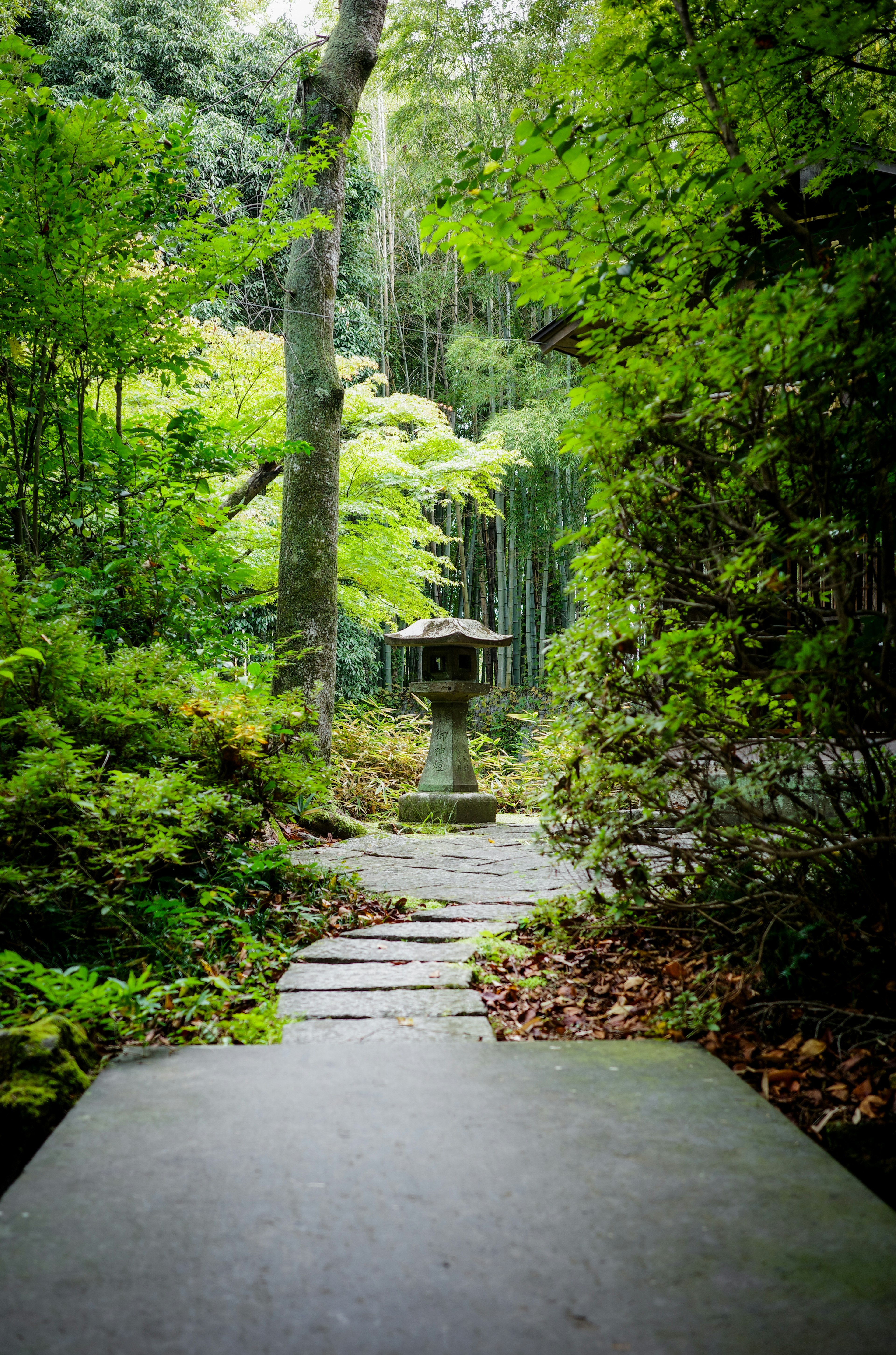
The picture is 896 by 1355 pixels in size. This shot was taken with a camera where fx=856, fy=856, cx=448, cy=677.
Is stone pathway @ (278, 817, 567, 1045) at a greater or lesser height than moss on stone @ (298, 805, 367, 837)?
greater

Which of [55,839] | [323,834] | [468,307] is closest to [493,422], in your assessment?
[468,307]

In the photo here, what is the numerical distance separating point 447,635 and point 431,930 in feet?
13.8

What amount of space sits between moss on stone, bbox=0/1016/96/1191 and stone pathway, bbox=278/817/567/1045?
0.50 meters

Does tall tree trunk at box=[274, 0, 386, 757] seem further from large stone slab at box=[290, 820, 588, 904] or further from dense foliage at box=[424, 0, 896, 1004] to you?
dense foliage at box=[424, 0, 896, 1004]

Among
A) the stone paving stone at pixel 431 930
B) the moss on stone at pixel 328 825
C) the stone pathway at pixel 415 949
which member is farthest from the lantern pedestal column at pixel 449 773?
the stone paving stone at pixel 431 930

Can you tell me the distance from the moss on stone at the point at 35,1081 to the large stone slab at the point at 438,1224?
97 millimetres

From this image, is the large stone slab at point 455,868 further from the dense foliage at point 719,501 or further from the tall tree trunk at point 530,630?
the tall tree trunk at point 530,630

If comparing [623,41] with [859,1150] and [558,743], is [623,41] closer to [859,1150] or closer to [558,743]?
[558,743]

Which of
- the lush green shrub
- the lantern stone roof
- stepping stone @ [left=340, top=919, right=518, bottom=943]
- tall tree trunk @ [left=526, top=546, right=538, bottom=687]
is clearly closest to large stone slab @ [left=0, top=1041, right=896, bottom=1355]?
the lush green shrub

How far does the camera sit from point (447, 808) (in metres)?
6.98

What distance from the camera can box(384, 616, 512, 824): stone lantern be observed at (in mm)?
7137

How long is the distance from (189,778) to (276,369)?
5524 millimetres

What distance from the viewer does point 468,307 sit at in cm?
1488

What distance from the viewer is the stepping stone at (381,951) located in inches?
114
